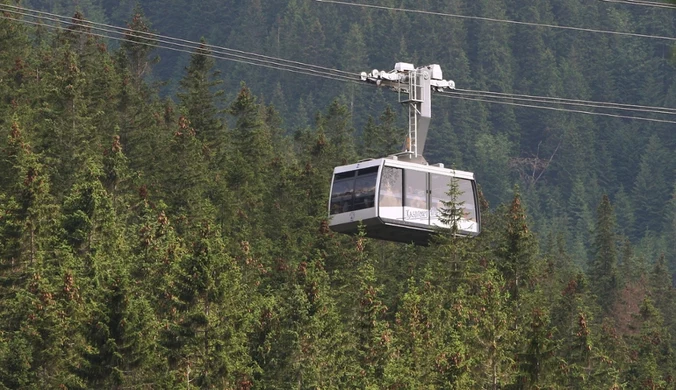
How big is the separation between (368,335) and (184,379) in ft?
27.1

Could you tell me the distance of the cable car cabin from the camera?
4938 centimetres

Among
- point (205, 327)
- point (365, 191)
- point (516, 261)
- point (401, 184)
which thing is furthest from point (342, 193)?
point (516, 261)

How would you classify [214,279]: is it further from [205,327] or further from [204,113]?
[204,113]

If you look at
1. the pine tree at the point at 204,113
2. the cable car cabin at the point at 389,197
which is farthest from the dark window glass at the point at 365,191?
the pine tree at the point at 204,113

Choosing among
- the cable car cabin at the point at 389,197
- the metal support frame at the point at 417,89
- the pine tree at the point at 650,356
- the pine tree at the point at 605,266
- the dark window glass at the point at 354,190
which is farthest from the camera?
the pine tree at the point at 605,266

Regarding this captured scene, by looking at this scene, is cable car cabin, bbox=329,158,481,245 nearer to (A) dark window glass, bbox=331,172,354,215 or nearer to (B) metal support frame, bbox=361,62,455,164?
(A) dark window glass, bbox=331,172,354,215

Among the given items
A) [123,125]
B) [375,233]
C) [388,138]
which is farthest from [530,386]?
[388,138]

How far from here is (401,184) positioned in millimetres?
49406

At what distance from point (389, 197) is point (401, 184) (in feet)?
1.65

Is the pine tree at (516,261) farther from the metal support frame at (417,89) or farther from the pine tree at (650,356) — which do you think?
the metal support frame at (417,89)

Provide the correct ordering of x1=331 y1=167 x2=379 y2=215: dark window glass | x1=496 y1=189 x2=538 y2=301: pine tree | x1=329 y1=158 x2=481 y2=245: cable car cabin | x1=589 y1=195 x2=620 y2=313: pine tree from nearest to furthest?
x1=329 y1=158 x2=481 y2=245: cable car cabin < x1=331 y1=167 x2=379 y2=215: dark window glass < x1=496 y1=189 x2=538 y2=301: pine tree < x1=589 y1=195 x2=620 y2=313: pine tree

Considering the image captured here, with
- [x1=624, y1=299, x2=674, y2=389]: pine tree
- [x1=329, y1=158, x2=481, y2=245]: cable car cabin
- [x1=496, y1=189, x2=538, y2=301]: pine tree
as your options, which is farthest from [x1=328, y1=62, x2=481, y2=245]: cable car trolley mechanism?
[x1=496, y1=189, x2=538, y2=301]: pine tree

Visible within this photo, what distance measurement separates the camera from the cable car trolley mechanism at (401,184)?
162 feet

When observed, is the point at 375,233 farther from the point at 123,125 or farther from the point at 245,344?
the point at 123,125
